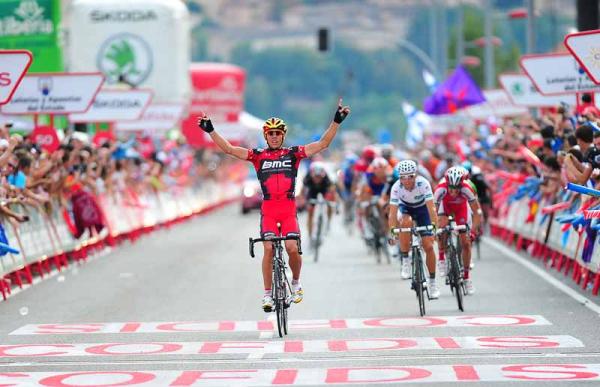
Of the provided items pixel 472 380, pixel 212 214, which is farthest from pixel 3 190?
pixel 212 214

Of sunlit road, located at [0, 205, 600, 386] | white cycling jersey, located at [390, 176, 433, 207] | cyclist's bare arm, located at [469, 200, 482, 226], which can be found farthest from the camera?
cyclist's bare arm, located at [469, 200, 482, 226]

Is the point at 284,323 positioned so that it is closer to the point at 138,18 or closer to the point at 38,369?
the point at 38,369

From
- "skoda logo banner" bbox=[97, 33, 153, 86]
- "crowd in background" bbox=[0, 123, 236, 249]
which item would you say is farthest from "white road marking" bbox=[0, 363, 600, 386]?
"skoda logo banner" bbox=[97, 33, 153, 86]

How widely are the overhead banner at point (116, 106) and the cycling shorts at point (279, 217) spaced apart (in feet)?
61.0

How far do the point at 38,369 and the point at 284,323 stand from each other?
3.14 meters

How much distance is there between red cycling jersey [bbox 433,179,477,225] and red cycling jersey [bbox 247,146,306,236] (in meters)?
2.85

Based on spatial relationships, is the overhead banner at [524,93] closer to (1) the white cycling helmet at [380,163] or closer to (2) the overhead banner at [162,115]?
(1) the white cycling helmet at [380,163]

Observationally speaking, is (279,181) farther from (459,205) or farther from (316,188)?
(316,188)

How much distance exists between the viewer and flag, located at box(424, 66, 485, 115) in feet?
126

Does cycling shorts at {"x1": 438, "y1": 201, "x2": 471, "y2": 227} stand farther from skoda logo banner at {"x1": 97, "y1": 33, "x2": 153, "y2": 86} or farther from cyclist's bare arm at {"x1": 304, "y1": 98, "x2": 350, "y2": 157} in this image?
skoda logo banner at {"x1": 97, "y1": 33, "x2": 153, "y2": 86}

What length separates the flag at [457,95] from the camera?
38.4m

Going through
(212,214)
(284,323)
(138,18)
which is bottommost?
(212,214)

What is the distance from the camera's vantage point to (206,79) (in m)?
67.8

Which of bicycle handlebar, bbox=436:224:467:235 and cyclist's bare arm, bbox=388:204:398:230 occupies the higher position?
cyclist's bare arm, bbox=388:204:398:230
